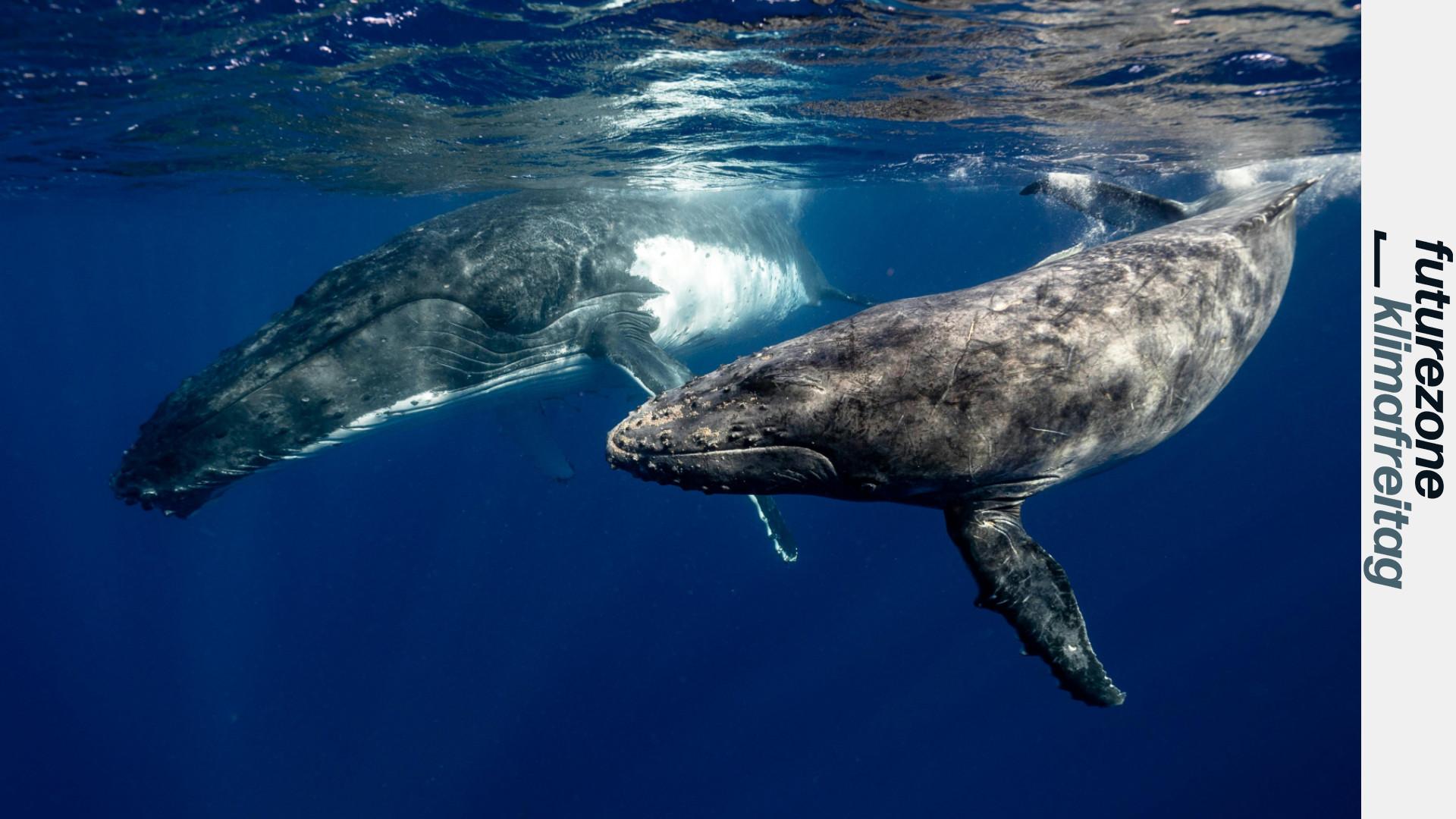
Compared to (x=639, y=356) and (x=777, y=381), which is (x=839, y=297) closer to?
(x=639, y=356)

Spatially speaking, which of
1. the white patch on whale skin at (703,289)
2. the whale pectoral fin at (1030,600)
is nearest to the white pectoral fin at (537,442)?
the white patch on whale skin at (703,289)

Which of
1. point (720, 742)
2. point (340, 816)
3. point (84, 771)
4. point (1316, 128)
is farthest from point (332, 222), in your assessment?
point (1316, 128)

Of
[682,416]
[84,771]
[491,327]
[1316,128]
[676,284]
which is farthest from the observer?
[84,771]

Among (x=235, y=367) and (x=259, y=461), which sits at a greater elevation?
(x=235, y=367)

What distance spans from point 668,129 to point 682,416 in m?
13.6

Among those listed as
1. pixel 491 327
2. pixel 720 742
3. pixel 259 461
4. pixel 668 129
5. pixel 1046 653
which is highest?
pixel 668 129

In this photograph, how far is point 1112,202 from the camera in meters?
7.46

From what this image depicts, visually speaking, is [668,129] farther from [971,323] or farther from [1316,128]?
[1316,128]

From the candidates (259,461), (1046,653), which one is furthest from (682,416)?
(259,461)

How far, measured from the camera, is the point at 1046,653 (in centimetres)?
398

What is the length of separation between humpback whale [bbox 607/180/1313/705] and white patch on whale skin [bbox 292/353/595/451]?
422cm

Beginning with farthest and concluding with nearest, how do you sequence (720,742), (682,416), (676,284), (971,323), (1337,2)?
(720,742)
(676,284)
(1337,2)
(971,323)
(682,416)

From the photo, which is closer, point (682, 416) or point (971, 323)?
point (682, 416)
